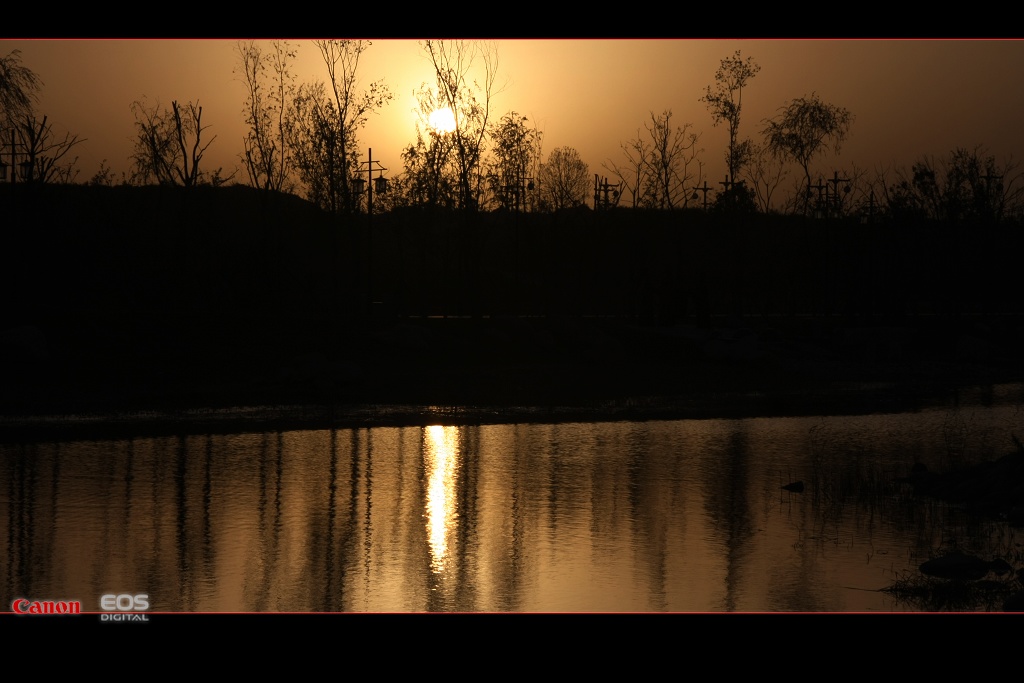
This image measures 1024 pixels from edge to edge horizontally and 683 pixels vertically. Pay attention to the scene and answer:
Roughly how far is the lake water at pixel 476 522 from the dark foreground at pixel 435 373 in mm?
3191

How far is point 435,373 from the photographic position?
27.7 meters

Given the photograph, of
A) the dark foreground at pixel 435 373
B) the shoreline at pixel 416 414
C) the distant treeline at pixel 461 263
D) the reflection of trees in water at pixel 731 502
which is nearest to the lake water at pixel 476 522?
the reflection of trees in water at pixel 731 502

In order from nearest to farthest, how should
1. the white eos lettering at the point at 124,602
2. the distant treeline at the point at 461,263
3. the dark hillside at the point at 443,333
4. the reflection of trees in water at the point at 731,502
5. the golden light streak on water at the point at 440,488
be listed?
the white eos lettering at the point at 124,602 < the reflection of trees in water at the point at 731,502 < the golden light streak on water at the point at 440,488 < the dark hillside at the point at 443,333 < the distant treeline at the point at 461,263

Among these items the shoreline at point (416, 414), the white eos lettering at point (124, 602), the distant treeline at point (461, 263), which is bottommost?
the white eos lettering at point (124, 602)

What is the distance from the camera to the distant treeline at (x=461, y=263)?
133ft

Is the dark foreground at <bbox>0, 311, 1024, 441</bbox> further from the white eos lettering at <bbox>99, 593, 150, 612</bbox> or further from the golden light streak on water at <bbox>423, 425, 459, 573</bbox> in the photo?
the white eos lettering at <bbox>99, 593, 150, 612</bbox>

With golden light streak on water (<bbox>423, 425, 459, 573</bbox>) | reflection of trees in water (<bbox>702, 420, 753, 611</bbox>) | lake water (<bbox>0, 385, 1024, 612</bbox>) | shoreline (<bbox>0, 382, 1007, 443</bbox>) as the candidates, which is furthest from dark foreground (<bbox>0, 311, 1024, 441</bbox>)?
reflection of trees in water (<bbox>702, 420, 753, 611</bbox>)

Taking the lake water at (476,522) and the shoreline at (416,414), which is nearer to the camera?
the lake water at (476,522)

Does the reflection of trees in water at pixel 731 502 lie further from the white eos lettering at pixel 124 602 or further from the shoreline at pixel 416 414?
the white eos lettering at pixel 124 602

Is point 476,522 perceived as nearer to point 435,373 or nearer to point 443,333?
point 435,373

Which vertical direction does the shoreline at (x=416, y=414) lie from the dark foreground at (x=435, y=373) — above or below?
below
